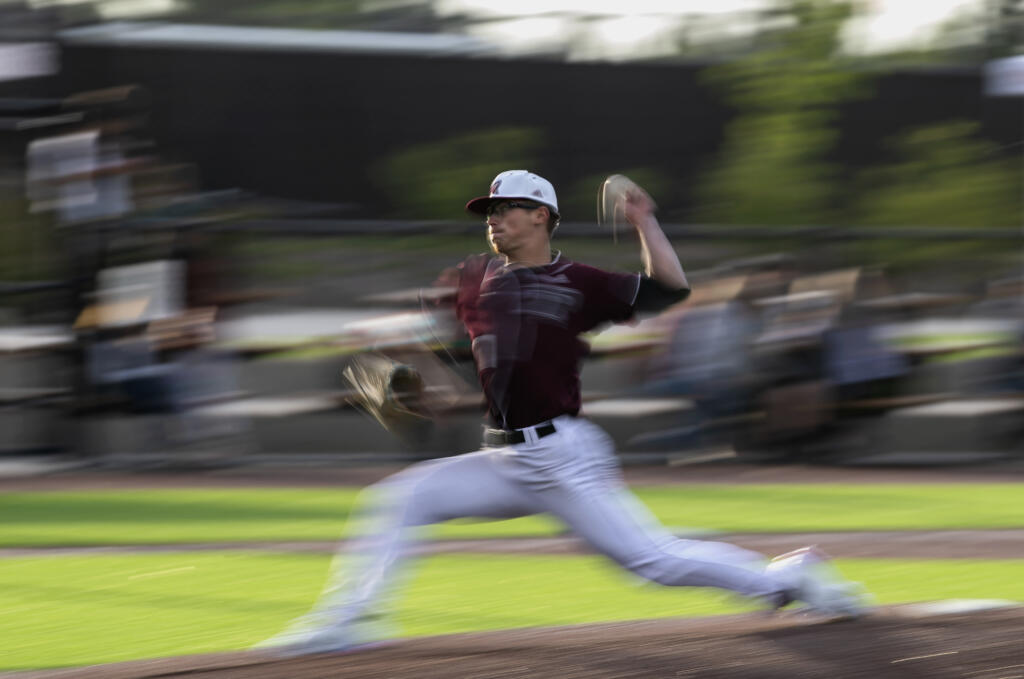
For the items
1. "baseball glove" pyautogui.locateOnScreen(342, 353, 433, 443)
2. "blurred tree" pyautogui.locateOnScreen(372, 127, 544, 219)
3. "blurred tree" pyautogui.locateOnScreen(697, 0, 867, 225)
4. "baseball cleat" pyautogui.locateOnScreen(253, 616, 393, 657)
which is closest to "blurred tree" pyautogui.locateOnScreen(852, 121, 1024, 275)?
"blurred tree" pyautogui.locateOnScreen(697, 0, 867, 225)

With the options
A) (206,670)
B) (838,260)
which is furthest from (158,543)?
(838,260)

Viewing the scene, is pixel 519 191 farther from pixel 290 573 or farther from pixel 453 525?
pixel 453 525

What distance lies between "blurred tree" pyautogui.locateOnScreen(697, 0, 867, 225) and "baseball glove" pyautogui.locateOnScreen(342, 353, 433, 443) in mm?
16392

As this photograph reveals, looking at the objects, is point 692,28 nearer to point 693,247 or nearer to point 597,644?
point 693,247

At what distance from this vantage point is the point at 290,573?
675 centimetres

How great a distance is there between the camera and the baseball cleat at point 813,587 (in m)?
4.61

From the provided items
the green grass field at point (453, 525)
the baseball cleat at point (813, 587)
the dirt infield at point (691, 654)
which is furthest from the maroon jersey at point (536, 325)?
the green grass field at point (453, 525)

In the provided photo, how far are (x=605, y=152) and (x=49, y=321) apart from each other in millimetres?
11847

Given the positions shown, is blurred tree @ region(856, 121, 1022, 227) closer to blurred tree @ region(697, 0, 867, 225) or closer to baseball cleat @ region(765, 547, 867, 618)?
blurred tree @ region(697, 0, 867, 225)

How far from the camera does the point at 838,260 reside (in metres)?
11.7

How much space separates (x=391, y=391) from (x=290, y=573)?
2382mm

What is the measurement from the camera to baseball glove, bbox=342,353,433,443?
460 cm

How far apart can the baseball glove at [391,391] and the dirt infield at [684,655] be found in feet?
2.35

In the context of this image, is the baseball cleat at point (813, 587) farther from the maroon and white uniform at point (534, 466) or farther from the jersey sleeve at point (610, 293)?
the jersey sleeve at point (610, 293)
